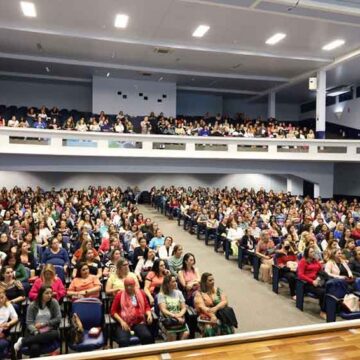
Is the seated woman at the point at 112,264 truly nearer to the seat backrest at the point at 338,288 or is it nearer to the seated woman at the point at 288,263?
the seated woman at the point at 288,263

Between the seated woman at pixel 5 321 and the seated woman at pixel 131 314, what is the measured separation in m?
0.91

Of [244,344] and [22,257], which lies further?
[22,257]

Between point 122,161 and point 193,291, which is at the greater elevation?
point 122,161

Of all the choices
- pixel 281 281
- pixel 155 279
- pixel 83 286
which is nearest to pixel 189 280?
pixel 155 279

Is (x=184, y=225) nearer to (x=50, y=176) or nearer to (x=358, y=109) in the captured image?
(x=50, y=176)

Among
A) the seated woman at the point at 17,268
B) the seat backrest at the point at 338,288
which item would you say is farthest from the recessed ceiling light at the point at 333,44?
the seated woman at the point at 17,268

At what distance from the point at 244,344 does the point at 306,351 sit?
47cm

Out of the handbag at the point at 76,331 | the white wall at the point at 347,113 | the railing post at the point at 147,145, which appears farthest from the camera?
the white wall at the point at 347,113

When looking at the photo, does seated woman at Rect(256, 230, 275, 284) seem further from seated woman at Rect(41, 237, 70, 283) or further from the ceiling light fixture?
the ceiling light fixture

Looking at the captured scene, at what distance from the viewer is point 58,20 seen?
10.5 metres

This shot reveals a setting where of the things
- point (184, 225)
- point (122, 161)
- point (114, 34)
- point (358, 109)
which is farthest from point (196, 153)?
point (358, 109)

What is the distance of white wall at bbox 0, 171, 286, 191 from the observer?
16219 mm

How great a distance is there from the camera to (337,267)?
16.6 feet

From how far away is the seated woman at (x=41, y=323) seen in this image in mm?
3059
